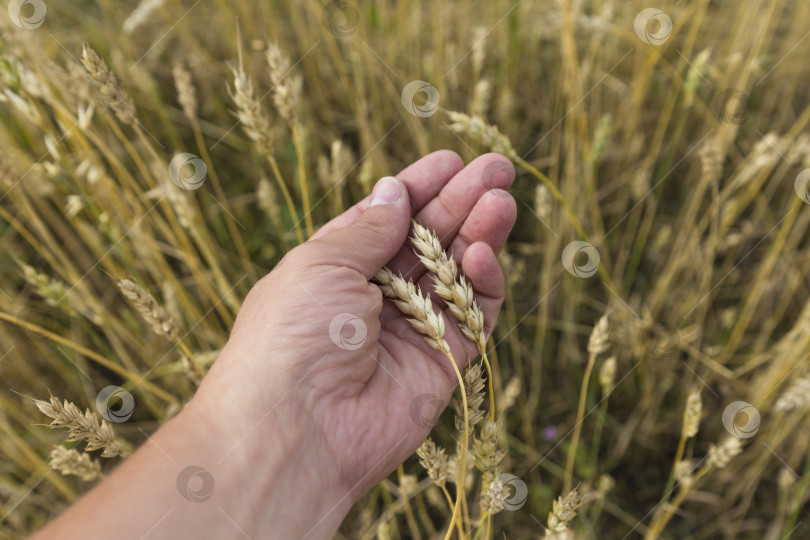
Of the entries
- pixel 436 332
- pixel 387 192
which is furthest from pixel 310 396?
pixel 387 192

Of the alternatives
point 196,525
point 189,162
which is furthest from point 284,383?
point 189,162

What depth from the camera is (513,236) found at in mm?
1785

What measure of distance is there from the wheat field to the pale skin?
13cm

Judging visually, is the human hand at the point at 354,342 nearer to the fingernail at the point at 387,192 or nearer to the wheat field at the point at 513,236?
the fingernail at the point at 387,192

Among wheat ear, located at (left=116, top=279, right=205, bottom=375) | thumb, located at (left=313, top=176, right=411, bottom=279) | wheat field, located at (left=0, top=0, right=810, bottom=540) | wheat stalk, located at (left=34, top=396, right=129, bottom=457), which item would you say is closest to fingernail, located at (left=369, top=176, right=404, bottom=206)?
thumb, located at (left=313, top=176, right=411, bottom=279)

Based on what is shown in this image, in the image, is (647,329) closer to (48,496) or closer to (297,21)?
(297,21)

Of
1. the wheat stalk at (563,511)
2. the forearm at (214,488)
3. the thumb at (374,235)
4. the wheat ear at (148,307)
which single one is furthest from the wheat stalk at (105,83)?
the wheat stalk at (563,511)

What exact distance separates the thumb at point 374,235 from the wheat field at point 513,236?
0.45ft

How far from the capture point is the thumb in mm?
906

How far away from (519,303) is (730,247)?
70cm

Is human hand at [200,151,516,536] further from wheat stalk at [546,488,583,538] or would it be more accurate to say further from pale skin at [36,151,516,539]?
wheat stalk at [546,488,583,538]

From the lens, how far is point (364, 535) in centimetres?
129

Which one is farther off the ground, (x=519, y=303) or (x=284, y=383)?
(x=284, y=383)

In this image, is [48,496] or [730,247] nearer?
[48,496]
